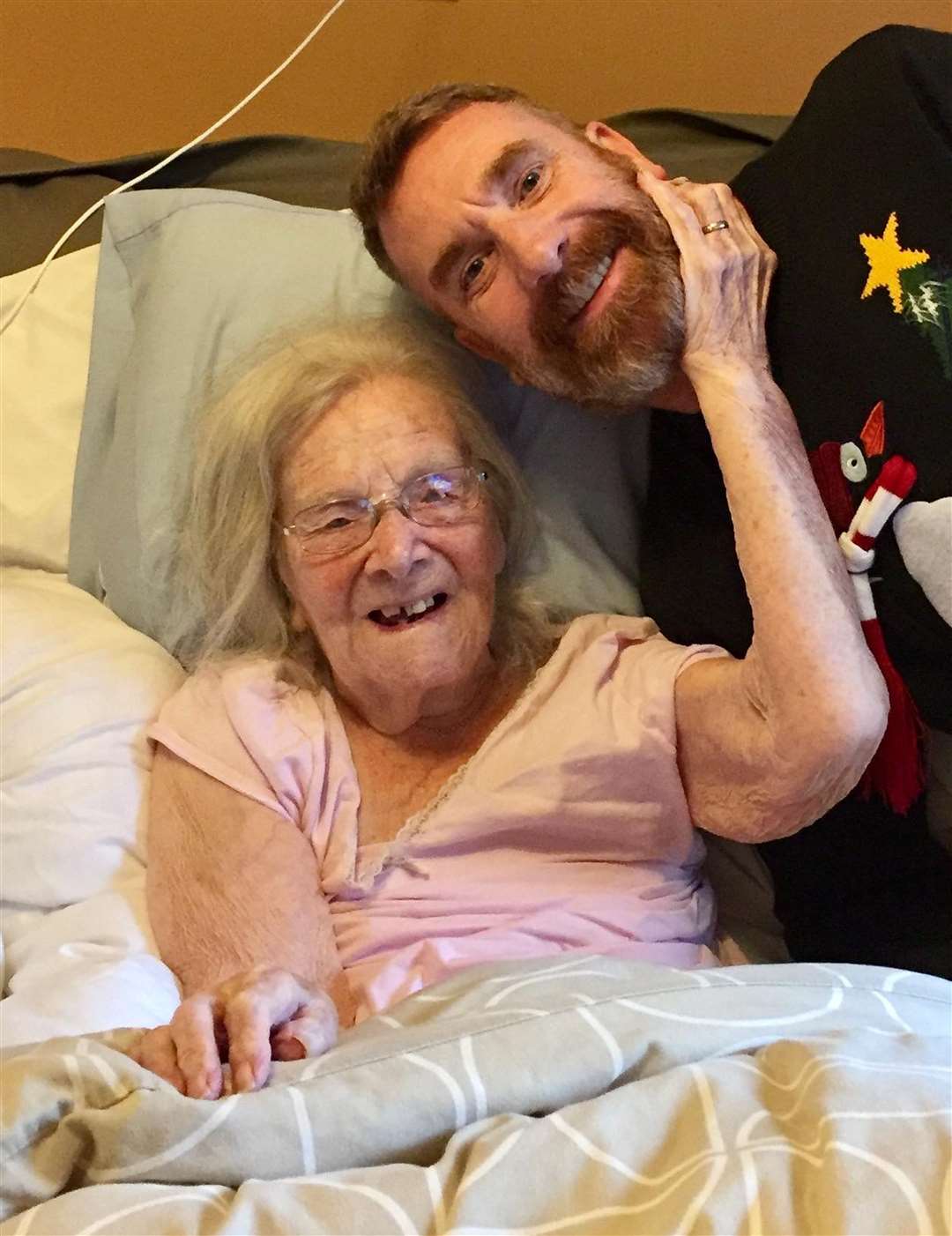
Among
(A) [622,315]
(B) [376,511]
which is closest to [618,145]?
(A) [622,315]

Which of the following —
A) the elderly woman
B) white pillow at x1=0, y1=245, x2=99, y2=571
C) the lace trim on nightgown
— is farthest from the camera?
white pillow at x1=0, y1=245, x2=99, y2=571

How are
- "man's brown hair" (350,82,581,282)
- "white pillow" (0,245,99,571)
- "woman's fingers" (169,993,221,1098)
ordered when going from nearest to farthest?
"woman's fingers" (169,993,221,1098) → "man's brown hair" (350,82,581,282) → "white pillow" (0,245,99,571)

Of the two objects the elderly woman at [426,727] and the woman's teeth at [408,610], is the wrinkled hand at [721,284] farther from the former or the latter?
the woman's teeth at [408,610]

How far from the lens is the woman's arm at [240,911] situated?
3.32ft

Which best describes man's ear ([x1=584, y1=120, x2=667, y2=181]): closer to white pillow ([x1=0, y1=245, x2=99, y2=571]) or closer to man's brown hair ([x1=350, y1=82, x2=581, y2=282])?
man's brown hair ([x1=350, y1=82, x2=581, y2=282])

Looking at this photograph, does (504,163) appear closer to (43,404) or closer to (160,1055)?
(43,404)

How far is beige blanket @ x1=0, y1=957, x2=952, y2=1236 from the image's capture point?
2.29 feet

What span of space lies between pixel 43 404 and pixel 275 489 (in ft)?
1.47

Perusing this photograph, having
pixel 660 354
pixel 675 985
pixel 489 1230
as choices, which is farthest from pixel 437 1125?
pixel 660 354

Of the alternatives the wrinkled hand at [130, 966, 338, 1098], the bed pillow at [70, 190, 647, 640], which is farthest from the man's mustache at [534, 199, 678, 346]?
the wrinkled hand at [130, 966, 338, 1098]

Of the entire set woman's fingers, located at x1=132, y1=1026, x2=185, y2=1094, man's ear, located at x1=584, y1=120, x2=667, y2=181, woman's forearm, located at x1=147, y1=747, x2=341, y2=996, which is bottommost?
woman's forearm, located at x1=147, y1=747, x2=341, y2=996

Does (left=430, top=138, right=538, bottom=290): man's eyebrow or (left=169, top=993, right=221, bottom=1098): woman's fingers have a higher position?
(left=430, top=138, right=538, bottom=290): man's eyebrow

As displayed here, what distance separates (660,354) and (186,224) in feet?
2.29

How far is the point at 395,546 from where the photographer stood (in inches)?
47.7
